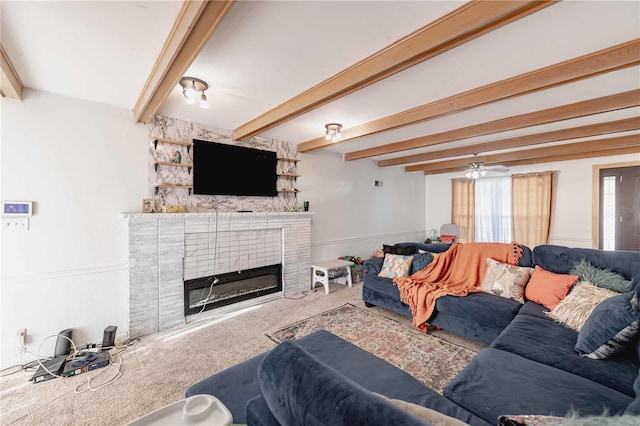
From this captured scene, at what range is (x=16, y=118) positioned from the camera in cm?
236

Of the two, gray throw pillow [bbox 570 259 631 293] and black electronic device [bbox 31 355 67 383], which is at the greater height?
gray throw pillow [bbox 570 259 631 293]

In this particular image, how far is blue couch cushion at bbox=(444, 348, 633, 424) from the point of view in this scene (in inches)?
47.4

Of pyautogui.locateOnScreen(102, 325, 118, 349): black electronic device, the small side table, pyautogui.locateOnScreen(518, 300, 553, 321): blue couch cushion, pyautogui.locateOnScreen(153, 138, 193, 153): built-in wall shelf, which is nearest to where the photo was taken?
pyautogui.locateOnScreen(518, 300, 553, 321): blue couch cushion

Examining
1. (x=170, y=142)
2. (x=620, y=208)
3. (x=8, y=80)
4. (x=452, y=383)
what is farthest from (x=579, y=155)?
(x=8, y=80)

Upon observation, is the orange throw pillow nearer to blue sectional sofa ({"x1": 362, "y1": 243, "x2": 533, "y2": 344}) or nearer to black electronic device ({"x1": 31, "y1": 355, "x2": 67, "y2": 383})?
blue sectional sofa ({"x1": 362, "y1": 243, "x2": 533, "y2": 344})

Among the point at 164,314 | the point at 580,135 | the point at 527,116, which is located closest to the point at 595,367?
the point at 527,116

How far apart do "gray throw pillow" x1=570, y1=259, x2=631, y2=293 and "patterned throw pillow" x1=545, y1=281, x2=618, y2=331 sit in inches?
3.3

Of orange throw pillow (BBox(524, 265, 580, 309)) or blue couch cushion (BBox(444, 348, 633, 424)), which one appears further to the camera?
orange throw pillow (BBox(524, 265, 580, 309))

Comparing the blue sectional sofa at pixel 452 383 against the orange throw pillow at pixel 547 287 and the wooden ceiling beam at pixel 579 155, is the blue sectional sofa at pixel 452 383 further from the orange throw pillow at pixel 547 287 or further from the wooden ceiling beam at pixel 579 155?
the wooden ceiling beam at pixel 579 155

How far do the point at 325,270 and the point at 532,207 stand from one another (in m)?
4.59

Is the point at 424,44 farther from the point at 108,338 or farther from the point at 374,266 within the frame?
the point at 108,338

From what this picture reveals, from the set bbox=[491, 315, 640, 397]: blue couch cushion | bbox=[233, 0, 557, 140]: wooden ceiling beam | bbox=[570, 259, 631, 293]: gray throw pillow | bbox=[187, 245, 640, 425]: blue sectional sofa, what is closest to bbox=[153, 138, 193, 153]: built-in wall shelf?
bbox=[233, 0, 557, 140]: wooden ceiling beam

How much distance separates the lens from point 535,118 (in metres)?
2.97

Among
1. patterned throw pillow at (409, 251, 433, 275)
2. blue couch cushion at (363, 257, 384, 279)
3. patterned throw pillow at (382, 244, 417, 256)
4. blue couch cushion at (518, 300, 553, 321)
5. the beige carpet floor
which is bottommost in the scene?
the beige carpet floor
